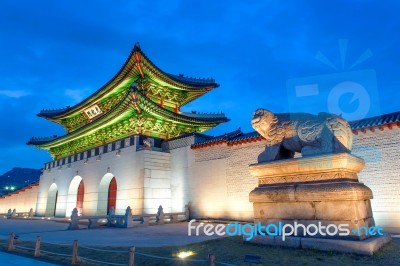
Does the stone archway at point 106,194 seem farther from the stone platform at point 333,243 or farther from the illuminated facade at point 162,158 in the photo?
the stone platform at point 333,243

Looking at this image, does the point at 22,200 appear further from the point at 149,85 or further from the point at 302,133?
the point at 302,133

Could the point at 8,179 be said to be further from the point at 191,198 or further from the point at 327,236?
the point at 327,236

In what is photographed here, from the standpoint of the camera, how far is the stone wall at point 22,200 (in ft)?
96.6

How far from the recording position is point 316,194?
19.0 ft

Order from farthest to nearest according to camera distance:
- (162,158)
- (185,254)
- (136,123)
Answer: (136,123) → (162,158) → (185,254)

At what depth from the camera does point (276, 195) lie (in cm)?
632

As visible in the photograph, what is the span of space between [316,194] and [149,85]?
Result: 17.7 metres

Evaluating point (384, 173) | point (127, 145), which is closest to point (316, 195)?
point (384, 173)

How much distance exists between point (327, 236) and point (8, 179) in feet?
380

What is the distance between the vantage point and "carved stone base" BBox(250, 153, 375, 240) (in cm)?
551

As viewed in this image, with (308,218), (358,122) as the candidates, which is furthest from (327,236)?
(358,122)

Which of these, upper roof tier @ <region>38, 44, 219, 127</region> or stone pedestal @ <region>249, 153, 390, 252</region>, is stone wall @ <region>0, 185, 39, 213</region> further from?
stone pedestal @ <region>249, 153, 390, 252</region>

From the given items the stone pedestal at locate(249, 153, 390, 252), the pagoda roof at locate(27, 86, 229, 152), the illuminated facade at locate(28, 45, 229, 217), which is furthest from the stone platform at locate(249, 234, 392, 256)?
the pagoda roof at locate(27, 86, 229, 152)

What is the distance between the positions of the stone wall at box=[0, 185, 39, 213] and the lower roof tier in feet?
30.7
